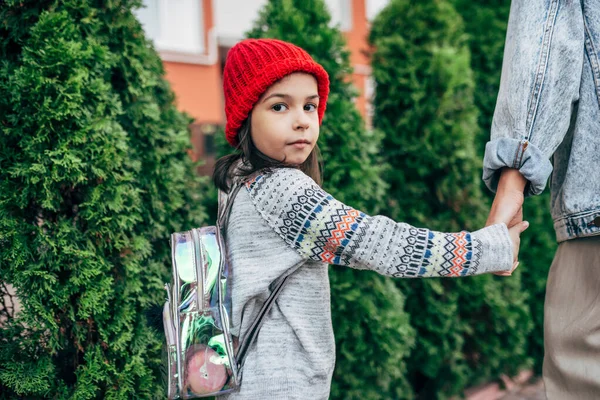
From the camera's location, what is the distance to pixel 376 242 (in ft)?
A: 5.64

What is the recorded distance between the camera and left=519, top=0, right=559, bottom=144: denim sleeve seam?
1.89m

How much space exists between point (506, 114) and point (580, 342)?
755mm

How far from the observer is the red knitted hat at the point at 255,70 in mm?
1898

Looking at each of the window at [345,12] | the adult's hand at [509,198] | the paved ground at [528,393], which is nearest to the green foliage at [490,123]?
the paved ground at [528,393]

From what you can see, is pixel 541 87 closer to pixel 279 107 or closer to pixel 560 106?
pixel 560 106

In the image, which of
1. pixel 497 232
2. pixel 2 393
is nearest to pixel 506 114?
pixel 497 232

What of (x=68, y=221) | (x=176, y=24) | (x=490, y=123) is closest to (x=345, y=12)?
(x=176, y=24)

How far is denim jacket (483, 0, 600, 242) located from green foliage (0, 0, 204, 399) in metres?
1.49

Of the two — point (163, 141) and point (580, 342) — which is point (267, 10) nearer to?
point (163, 141)

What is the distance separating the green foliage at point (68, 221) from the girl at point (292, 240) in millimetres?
663

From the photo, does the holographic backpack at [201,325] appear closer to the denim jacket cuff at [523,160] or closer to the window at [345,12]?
the denim jacket cuff at [523,160]

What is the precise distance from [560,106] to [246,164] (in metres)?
1.02

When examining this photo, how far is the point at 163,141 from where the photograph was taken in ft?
9.32

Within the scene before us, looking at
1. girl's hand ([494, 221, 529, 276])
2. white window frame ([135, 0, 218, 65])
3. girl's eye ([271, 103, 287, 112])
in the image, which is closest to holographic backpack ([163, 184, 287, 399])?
girl's eye ([271, 103, 287, 112])
